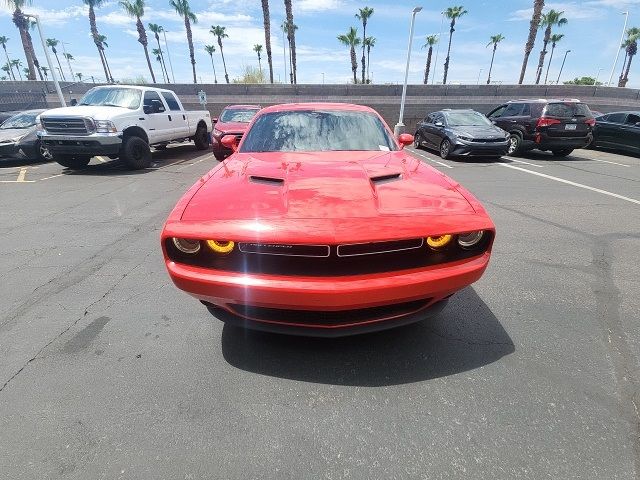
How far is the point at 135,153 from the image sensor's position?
346 inches

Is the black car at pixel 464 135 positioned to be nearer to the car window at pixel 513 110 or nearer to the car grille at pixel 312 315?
the car window at pixel 513 110

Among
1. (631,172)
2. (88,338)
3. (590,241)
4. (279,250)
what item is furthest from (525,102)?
(88,338)

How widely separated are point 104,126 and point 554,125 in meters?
12.2

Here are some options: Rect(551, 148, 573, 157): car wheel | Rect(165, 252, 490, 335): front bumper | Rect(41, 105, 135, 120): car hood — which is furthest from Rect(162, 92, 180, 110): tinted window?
Rect(551, 148, 573, 157): car wheel

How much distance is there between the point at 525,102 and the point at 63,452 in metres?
13.1

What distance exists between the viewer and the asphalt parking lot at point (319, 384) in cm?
155

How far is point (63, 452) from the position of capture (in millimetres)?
1579

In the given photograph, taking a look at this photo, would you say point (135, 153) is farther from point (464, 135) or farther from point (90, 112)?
point (464, 135)

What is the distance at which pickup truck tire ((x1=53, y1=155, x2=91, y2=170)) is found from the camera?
883 cm

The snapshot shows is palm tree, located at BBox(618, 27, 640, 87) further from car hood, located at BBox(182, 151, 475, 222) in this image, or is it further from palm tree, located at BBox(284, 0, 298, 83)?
car hood, located at BBox(182, 151, 475, 222)

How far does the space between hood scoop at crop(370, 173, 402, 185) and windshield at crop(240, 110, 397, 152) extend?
2.82ft

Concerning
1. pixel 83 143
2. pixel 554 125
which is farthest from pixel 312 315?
pixel 554 125

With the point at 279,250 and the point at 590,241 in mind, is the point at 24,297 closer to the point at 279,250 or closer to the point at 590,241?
the point at 279,250

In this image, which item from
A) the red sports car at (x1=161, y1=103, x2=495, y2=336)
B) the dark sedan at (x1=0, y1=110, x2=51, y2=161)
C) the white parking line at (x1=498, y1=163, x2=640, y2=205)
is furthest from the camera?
the dark sedan at (x1=0, y1=110, x2=51, y2=161)
